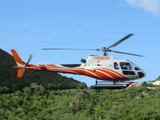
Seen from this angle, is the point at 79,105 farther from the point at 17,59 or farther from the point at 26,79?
the point at 26,79

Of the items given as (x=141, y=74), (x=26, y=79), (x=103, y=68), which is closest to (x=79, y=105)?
(x=103, y=68)

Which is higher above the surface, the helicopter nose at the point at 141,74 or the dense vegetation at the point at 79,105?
the helicopter nose at the point at 141,74

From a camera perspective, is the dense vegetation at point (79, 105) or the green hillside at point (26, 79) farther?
the green hillside at point (26, 79)

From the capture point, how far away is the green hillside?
52.9 m

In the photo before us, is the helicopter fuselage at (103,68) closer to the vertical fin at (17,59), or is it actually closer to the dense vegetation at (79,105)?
the vertical fin at (17,59)

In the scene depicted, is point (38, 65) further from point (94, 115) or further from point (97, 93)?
point (97, 93)

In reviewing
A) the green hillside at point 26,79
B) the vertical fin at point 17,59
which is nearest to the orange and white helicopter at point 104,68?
the vertical fin at point 17,59

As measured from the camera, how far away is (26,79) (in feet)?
201

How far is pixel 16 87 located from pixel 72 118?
2006cm

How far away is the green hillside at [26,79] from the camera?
5291 cm

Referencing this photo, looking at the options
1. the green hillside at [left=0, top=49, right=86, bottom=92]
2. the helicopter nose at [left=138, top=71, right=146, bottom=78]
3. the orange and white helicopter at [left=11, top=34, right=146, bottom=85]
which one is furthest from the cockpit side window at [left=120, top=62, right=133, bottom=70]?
the green hillside at [left=0, top=49, right=86, bottom=92]

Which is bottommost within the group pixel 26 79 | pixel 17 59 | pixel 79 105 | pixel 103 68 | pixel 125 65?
pixel 79 105

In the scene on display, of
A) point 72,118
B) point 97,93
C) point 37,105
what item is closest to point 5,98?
point 37,105

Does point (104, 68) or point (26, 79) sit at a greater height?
point (104, 68)
